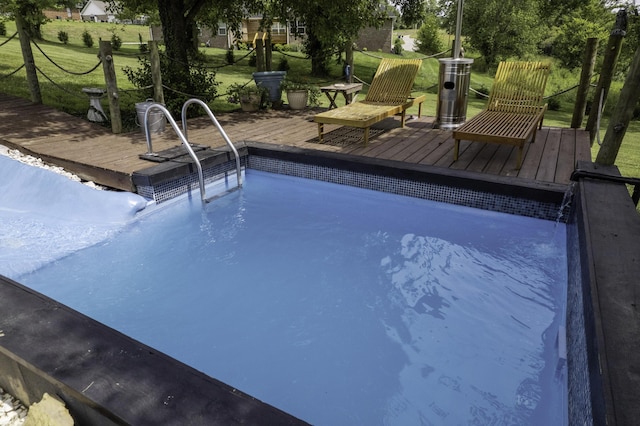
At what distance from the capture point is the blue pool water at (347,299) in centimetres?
265

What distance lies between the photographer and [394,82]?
23.7 ft

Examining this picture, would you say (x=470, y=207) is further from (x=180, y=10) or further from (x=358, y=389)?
(x=180, y=10)

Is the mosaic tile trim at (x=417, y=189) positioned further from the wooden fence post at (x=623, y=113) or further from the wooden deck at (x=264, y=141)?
→ the wooden fence post at (x=623, y=113)

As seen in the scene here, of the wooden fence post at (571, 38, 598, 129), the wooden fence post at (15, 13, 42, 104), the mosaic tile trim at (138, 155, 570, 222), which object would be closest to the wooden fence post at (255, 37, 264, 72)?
the mosaic tile trim at (138, 155, 570, 222)

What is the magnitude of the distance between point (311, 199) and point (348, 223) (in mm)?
823

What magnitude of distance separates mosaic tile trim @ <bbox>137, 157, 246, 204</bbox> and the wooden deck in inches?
9.7

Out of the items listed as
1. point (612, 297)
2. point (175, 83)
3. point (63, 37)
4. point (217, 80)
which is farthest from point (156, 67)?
point (63, 37)

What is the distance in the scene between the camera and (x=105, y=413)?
171 centimetres

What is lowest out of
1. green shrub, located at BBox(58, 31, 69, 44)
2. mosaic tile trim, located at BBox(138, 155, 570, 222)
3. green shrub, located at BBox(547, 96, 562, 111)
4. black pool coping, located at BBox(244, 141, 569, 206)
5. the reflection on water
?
the reflection on water

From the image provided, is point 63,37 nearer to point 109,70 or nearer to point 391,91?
point 109,70

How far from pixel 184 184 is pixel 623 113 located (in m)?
4.77

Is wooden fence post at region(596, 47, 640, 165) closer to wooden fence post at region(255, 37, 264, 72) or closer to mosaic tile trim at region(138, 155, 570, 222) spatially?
mosaic tile trim at region(138, 155, 570, 222)

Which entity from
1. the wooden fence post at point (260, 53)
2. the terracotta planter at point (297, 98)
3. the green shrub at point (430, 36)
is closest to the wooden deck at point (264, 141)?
the terracotta planter at point (297, 98)

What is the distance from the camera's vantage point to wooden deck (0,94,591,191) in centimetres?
504
